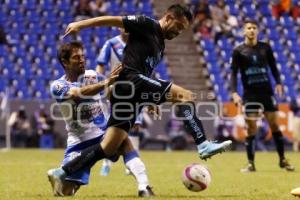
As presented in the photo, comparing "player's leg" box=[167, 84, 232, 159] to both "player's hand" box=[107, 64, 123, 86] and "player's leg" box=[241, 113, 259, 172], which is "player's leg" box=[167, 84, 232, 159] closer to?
"player's hand" box=[107, 64, 123, 86]

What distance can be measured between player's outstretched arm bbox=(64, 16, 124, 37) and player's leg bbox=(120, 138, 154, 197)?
1.31m

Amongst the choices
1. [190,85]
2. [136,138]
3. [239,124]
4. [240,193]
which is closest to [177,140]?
[239,124]

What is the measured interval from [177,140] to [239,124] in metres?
1.92

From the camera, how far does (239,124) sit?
22.6 m

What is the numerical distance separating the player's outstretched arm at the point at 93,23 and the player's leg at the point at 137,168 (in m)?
1.31

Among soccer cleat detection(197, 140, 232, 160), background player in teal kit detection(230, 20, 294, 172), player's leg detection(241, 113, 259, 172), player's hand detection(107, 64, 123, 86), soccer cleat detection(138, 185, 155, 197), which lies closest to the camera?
player's hand detection(107, 64, 123, 86)

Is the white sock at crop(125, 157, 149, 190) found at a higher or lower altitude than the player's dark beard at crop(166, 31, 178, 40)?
lower

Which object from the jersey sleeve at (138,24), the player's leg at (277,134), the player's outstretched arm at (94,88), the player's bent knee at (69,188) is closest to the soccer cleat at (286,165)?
the player's leg at (277,134)

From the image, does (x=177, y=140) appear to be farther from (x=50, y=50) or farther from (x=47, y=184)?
(x=47, y=184)

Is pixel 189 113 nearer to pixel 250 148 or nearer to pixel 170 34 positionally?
pixel 170 34

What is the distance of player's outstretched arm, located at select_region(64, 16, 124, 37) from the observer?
700 cm

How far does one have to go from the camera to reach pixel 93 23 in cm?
716

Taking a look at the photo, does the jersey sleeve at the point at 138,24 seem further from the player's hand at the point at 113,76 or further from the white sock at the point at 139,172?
the white sock at the point at 139,172

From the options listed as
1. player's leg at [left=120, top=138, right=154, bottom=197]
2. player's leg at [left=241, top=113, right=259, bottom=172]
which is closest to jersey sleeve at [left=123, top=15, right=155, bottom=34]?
player's leg at [left=120, top=138, right=154, bottom=197]
